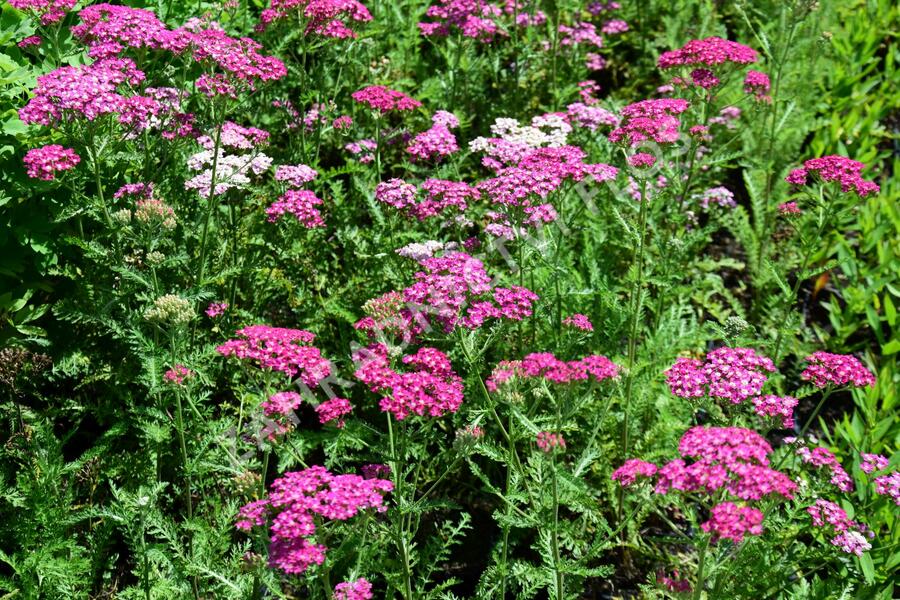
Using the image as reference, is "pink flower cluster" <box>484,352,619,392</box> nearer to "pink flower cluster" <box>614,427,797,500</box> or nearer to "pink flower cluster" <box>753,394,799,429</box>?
"pink flower cluster" <box>614,427,797,500</box>

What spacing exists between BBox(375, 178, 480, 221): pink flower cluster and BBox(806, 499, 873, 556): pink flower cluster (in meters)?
1.98

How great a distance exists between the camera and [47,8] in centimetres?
391

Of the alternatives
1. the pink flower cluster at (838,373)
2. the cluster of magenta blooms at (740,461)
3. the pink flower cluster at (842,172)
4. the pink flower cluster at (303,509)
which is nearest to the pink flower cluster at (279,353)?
the pink flower cluster at (303,509)

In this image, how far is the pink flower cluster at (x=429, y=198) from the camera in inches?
162

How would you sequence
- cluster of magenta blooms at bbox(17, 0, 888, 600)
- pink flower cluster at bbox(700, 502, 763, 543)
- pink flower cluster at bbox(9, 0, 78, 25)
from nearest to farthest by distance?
pink flower cluster at bbox(700, 502, 763, 543) → cluster of magenta blooms at bbox(17, 0, 888, 600) → pink flower cluster at bbox(9, 0, 78, 25)

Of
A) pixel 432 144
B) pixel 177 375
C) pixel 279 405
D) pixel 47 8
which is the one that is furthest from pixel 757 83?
pixel 47 8

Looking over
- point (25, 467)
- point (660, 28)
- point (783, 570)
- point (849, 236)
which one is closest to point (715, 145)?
point (849, 236)

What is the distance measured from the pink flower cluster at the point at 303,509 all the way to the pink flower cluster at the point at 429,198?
5.46 feet

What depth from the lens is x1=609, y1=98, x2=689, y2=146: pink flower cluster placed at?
3861 mm

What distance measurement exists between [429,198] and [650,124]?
3.54ft

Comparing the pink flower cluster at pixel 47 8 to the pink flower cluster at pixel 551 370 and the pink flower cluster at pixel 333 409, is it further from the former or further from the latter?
the pink flower cluster at pixel 551 370

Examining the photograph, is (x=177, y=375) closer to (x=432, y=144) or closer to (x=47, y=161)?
(x=47, y=161)

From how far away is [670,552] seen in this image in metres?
4.25

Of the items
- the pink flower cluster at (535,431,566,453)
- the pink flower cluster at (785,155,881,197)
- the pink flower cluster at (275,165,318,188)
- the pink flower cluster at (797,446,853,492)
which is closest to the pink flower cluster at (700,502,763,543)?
the pink flower cluster at (535,431,566,453)
